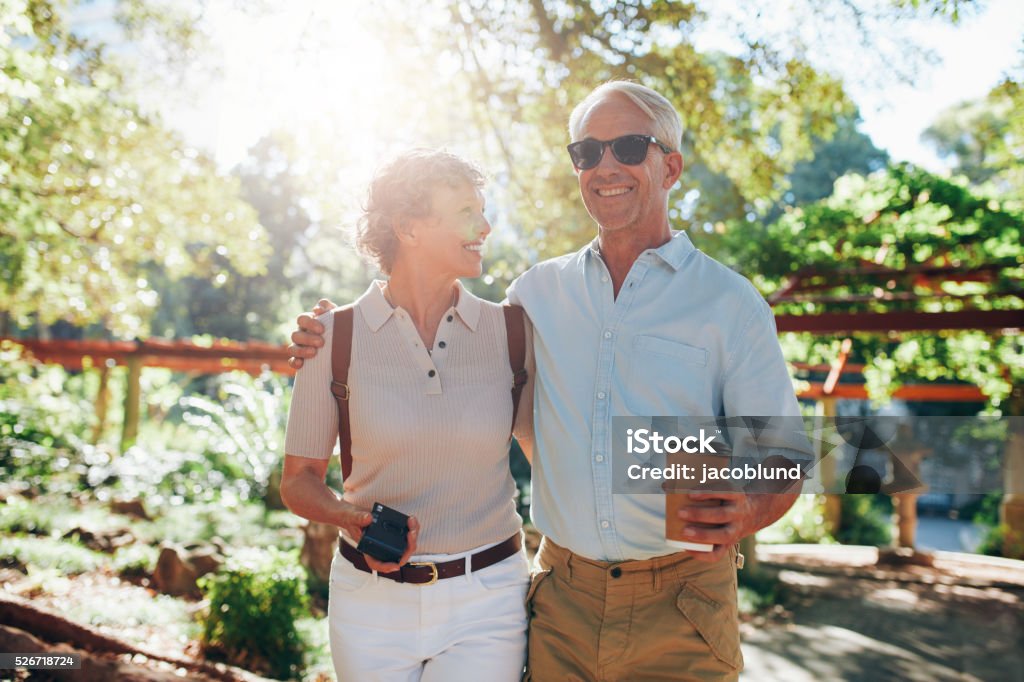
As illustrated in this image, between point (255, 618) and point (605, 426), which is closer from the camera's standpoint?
point (605, 426)

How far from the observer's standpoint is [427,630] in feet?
6.75

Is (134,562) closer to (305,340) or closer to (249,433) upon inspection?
(249,433)

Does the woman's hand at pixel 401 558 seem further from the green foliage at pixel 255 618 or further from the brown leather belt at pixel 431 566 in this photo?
the green foliage at pixel 255 618

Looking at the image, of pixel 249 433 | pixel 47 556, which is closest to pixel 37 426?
pixel 249 433

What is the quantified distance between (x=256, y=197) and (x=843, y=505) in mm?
21084

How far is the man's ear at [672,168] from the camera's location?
2.29 m

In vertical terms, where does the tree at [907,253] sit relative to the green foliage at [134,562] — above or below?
above

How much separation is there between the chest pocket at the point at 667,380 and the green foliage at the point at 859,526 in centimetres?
1130

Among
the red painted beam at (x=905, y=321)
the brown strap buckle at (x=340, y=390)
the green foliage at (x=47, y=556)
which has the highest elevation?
the red painted beam at (x=905, y=321)

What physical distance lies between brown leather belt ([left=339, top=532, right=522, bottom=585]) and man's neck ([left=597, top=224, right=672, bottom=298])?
2.54 feet

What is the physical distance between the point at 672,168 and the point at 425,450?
1.04 meters

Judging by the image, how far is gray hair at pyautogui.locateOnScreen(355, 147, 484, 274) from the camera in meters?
2.31

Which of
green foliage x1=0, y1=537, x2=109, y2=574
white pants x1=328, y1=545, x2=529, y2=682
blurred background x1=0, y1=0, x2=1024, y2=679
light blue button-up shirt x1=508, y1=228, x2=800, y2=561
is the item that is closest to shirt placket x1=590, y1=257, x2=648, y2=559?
light blue button-up shirt x1=508, y1=228, x2=800, y2=561

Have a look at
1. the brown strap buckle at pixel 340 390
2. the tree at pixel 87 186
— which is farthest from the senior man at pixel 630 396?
the tree at pixel 87 186
